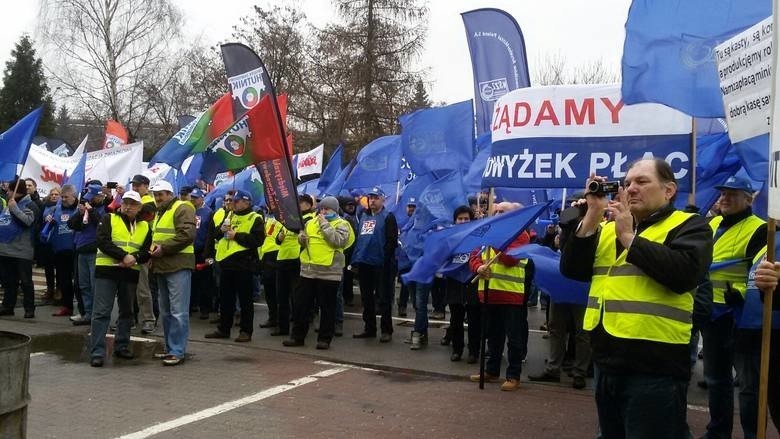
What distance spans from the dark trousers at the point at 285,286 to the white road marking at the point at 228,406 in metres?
2.23

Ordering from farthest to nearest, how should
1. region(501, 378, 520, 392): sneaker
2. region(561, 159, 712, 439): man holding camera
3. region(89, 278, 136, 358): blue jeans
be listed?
region(89, 278, 136, 358): blue jeans
region(501, 378, 520, 392): sneaker
region(561, 159, 712, 439): man holding camera

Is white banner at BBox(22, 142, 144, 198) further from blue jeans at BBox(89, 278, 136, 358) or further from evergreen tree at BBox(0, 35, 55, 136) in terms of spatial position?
evergreen tree at BBox(0, 35, 55, 136)

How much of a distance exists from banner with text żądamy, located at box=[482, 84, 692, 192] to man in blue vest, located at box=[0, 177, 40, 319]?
7031 mm

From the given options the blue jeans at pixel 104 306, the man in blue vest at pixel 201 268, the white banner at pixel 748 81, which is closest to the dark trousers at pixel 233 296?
the blue jeans at pixel 104 306

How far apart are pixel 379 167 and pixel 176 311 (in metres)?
5.43

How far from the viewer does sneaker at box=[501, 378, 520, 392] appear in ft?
22.5

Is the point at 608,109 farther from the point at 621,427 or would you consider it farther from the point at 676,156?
Answer: the point at 621,427

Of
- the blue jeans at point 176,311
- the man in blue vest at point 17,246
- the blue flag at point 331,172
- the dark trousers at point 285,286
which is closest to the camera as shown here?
the blue jeans at point 176,311

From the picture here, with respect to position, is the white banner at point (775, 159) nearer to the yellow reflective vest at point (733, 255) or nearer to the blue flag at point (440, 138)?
the yellow reflective vest at point (733, 255)

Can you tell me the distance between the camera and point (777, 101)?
3.46m

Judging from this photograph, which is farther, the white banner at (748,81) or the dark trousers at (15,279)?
the dark trousers at (15,279)

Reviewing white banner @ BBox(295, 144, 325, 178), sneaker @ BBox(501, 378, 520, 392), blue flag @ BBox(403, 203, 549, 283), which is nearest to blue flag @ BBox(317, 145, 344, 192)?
white banner @ BBox(295, 144, 325, 178)

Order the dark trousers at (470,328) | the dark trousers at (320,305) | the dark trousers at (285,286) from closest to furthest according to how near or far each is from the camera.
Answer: the dark trousers at (470,328) < the dark trousers at (320,305) < the dark trousers at (285,286)

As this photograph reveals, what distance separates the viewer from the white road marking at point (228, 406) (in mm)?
5388
